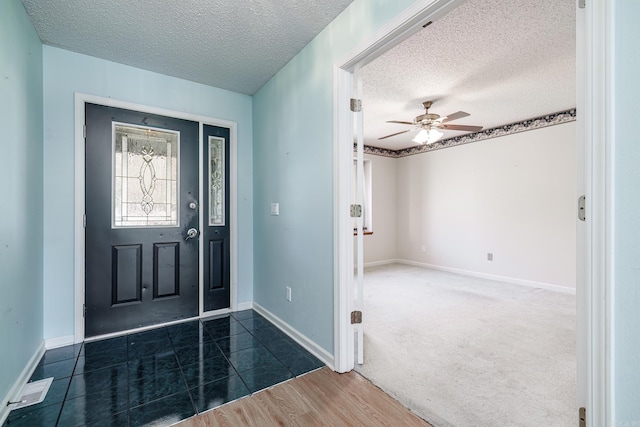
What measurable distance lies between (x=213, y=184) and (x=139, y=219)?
76 cm

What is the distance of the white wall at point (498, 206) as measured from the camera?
404cm

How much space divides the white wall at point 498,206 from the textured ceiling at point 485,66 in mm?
647

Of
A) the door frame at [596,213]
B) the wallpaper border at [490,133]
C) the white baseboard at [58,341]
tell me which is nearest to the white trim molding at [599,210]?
the door frame at [596,213]

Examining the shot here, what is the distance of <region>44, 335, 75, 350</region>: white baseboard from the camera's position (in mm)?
2291

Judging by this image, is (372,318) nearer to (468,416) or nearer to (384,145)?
(468,416)

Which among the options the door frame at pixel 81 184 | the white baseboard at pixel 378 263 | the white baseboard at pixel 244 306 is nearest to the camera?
the door frame at pixel 81 184

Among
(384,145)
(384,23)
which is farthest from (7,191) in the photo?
(384,145)

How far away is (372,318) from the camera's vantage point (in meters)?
2.97

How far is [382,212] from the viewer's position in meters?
6.08

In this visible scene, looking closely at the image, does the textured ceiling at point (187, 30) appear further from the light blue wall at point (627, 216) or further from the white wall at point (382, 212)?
the white wall at point (382, 212)

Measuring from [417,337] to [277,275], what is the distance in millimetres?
1371

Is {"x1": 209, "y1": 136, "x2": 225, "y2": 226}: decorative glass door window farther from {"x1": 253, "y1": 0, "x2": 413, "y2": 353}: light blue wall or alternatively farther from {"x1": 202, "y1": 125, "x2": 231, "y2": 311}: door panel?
{"x1": 253, "y1": 0, "x2": 413, "y2": 353}: light blue wall

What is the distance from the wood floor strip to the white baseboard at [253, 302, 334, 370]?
23 cm

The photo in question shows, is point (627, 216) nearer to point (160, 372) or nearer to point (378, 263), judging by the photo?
point (160, 372)
